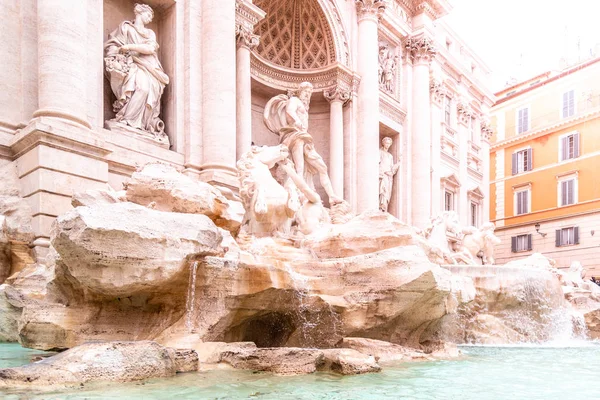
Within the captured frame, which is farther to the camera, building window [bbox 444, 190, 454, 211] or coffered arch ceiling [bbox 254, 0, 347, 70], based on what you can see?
building window [bbox 444, 190, 454, 211]

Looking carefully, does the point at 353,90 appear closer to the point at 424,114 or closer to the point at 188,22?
the point at 424,114

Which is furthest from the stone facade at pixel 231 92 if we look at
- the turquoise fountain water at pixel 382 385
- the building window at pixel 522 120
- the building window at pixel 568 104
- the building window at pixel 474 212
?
the building window at pixel 522 120

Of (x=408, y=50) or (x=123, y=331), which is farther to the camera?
(x=408, y=50)

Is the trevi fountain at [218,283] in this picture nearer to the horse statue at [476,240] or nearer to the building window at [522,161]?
the horse statue at [476,240]

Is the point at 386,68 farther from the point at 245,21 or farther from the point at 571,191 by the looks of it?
the point at 571,191

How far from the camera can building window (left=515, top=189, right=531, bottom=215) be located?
28.8m

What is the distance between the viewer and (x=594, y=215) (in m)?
25.5

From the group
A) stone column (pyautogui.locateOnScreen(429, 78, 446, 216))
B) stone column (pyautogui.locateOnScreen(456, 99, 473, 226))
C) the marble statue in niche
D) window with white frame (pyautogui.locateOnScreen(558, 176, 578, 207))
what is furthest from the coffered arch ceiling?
window with white frame (pyautogui.locateOnScreen(558, 176, 578, 207))

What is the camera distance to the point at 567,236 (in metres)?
26.6

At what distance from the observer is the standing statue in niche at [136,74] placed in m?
9.93

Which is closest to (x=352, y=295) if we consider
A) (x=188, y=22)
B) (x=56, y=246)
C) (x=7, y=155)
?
(x=56, y=246)

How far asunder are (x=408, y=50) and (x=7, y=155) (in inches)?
589

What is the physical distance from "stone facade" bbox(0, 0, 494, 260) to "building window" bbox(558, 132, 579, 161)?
708cm

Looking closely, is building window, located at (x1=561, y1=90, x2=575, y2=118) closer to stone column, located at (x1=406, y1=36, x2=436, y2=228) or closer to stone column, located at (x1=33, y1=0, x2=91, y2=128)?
stone column, located at (x1=406, y1=36, x2=436, y2=228)
